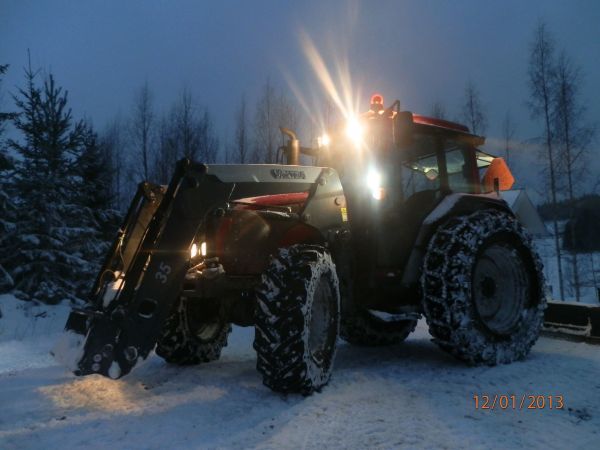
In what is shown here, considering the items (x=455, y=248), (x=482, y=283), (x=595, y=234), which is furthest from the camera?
(x=595, y=234)

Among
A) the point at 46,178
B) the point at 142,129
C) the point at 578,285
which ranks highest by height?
the point at 142,129

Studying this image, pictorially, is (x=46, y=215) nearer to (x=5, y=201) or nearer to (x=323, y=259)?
(x=5, y=201)

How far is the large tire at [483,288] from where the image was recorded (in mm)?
4699

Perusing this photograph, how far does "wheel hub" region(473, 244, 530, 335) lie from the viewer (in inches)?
215

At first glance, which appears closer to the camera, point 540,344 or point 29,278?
point 540,344

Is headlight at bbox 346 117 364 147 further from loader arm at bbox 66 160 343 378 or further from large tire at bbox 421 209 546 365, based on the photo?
large tire at bbox 421 209 546 365

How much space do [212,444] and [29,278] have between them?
1308cm

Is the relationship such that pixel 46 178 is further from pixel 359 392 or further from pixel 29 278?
pixel 359 392

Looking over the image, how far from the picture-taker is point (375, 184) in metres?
5.34

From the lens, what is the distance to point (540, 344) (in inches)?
247

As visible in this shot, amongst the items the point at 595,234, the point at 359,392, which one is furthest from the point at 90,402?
the point at 595,234

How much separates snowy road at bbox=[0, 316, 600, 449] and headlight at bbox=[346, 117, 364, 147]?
102 inches
